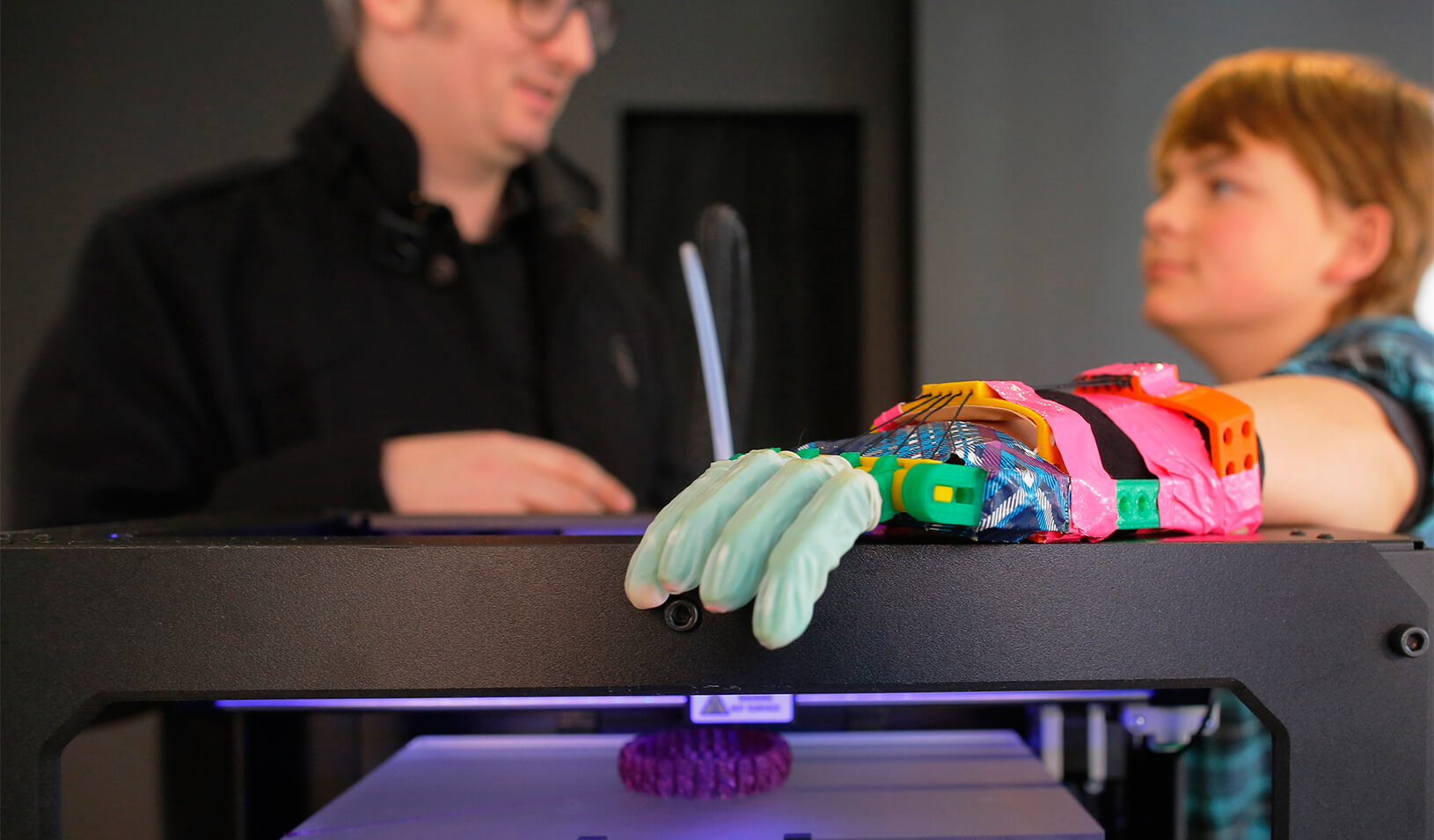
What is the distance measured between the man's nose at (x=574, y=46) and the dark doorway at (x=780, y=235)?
125mm

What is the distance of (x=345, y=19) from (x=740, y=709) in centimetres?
158

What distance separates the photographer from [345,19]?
1.62 metres

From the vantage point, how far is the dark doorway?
175 cm

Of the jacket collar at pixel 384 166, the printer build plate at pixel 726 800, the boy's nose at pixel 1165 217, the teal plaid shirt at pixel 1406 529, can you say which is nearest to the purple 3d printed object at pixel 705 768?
the printer build plate at pixel 726 800

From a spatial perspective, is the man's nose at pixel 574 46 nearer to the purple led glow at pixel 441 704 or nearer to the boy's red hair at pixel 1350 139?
the boy's red hair at pixel 1350 139

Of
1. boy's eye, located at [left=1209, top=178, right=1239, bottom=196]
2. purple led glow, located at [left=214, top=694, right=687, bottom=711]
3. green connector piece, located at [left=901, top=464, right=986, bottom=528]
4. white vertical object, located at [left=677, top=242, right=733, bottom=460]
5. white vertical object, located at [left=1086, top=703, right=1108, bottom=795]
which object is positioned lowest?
white vertical object, located at [left=1086, top=703, right=1108, bottom=795]

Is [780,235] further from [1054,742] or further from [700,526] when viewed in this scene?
[700,526]

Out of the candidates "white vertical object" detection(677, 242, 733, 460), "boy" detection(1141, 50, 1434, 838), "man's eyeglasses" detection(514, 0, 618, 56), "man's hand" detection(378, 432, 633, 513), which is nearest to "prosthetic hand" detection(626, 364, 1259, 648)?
"white vertical object" detection(677, 242, 733, 460)

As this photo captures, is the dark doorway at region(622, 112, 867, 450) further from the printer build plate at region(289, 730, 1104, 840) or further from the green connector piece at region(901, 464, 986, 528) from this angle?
the green connector piece at region(901, 464, 986, 528)

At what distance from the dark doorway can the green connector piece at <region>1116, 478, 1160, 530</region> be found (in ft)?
4.40

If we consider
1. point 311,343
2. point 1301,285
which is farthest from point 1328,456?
point 311,343

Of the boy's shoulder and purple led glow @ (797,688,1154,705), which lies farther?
the boy's shoulder

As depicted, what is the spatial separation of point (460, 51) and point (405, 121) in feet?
0.48

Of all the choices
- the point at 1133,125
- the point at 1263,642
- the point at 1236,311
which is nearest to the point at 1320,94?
the point at 1236,311
